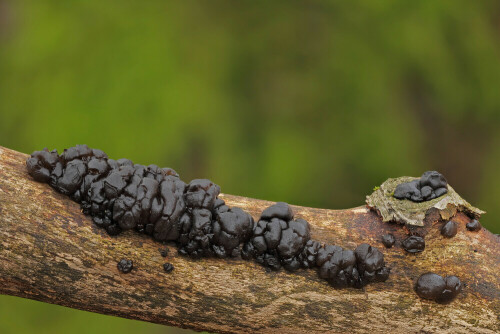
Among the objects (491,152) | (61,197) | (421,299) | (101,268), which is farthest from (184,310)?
(491,152)

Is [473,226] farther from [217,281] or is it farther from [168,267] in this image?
[168,267]

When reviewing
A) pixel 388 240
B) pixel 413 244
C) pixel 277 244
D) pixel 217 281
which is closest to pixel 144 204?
pixel 217 281

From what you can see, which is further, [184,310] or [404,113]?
[404,113]

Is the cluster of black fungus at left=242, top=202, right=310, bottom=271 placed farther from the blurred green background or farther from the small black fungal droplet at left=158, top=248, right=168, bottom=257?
the blurred green background

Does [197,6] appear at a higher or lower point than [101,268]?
higher

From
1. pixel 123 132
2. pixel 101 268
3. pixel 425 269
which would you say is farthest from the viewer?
pixel 123 132

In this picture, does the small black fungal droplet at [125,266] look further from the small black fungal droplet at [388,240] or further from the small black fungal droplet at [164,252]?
the small black fungal droplet at [388,240]

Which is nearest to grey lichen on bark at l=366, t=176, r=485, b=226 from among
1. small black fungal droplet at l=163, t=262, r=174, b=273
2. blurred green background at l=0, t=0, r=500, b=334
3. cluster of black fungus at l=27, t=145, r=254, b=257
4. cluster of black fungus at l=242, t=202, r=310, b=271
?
cluster of black fungus at l=242, t=202, r=310, b=271

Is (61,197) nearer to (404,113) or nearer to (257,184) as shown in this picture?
(257,184)
